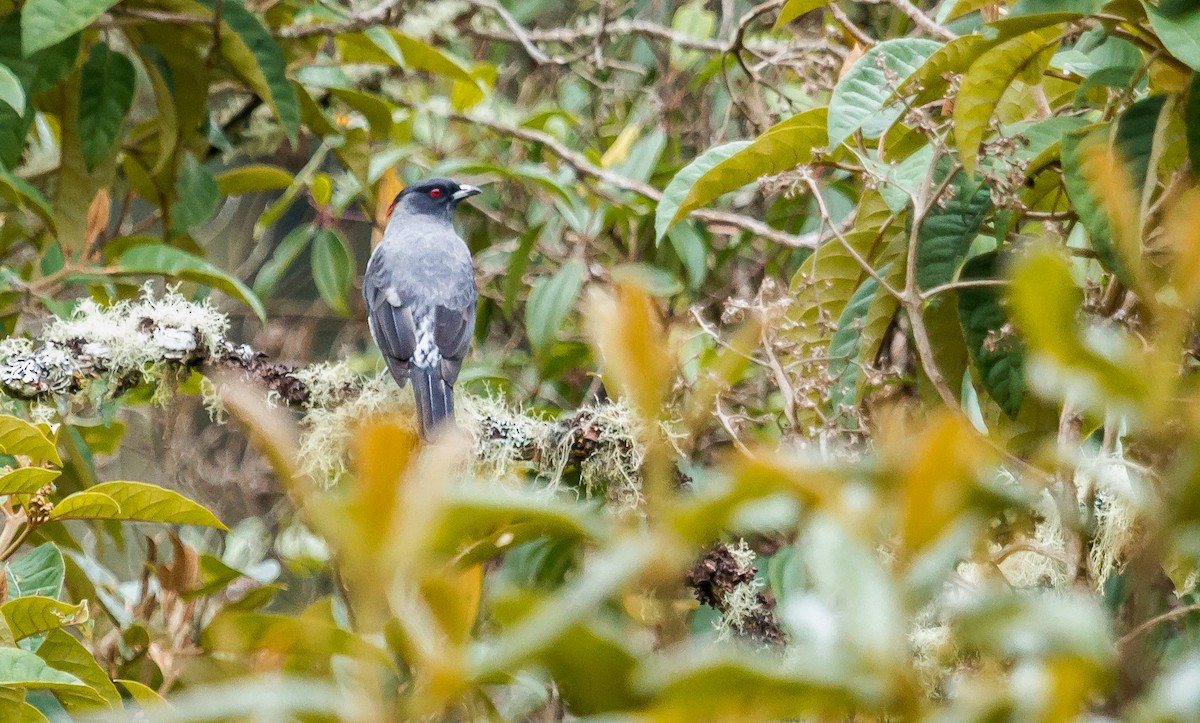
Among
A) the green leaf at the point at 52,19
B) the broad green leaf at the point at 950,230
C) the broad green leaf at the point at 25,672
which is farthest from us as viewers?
the green leaf at the point at 52,19

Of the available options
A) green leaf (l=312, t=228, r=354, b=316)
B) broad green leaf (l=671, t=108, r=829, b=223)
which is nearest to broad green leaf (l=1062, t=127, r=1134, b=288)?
broad green leaf (l=671, t=108, r=829, b=223)

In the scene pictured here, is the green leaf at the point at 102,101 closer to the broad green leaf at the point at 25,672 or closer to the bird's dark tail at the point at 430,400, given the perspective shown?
the bird's dark tail at the point at 430,400

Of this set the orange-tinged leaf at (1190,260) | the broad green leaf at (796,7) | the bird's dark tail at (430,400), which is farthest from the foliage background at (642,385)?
the broad green leaf at (796,7)

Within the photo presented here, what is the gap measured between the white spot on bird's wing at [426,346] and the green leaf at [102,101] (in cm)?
135

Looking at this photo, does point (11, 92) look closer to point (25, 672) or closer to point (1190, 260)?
point (25, 672)

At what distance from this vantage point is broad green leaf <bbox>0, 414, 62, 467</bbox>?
2.25 meters

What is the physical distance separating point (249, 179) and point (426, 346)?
1.10 m

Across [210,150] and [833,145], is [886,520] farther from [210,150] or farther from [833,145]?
[210,150]

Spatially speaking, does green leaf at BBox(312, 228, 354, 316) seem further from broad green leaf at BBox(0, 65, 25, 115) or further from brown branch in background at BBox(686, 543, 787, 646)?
brown branch in background at BBox(686, 543, 787, 646)

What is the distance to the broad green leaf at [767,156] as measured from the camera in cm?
269

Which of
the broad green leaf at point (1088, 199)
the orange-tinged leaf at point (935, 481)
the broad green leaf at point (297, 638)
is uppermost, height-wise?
the orange-tinged leaf at point (935, 481)

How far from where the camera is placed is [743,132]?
21.0 feet

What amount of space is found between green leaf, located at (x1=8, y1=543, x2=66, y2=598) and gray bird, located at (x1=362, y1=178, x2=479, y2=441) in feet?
4.66

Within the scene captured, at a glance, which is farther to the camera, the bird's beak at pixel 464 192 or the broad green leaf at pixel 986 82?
the bird's beak at pixel 464 192
